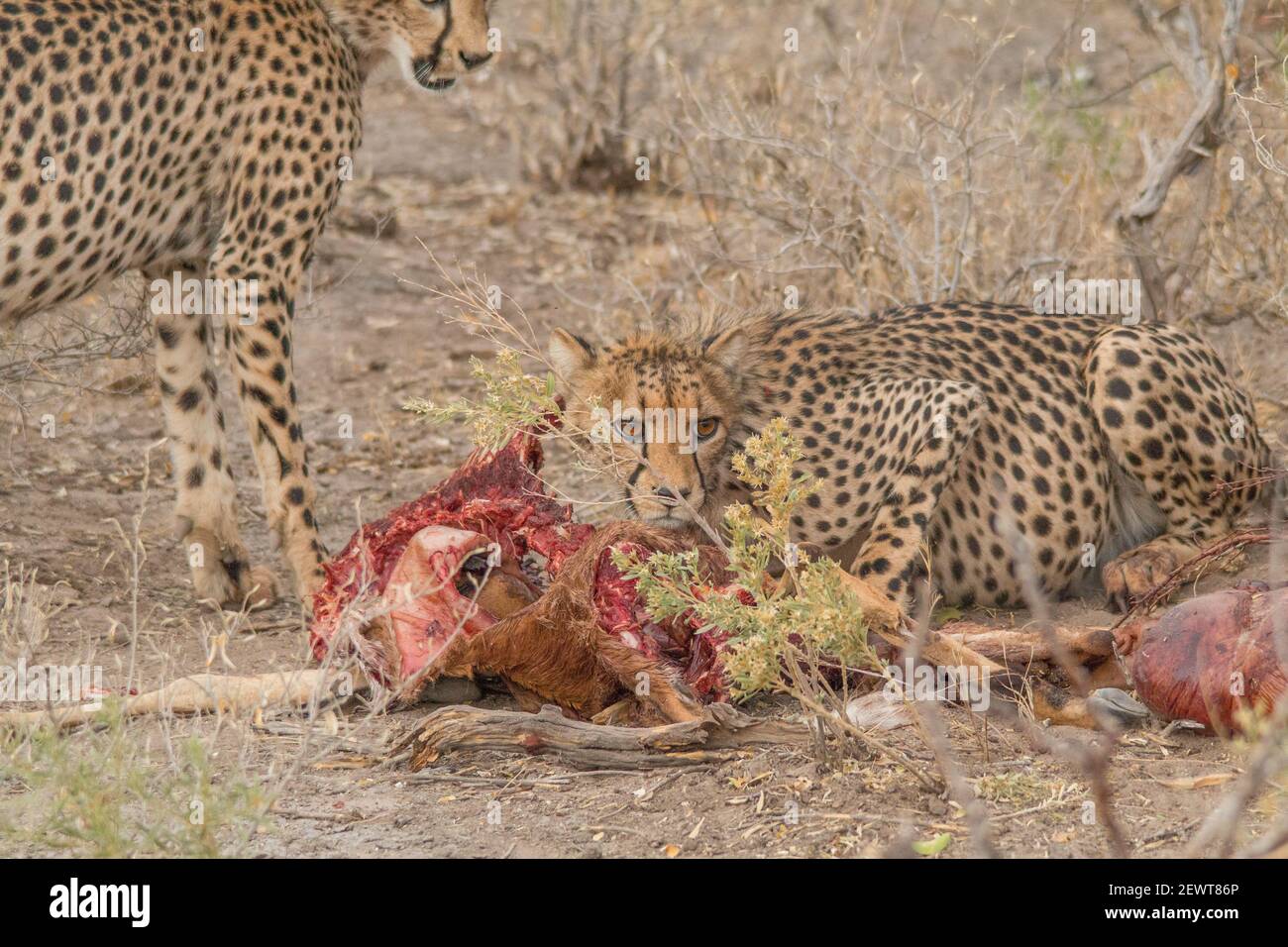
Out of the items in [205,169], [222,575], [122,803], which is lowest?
[222,575]

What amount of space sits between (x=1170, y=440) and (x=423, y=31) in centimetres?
282

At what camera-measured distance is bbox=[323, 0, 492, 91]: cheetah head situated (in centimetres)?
583

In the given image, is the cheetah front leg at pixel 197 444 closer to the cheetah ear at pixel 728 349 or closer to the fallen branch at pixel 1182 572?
the cheetah ear at pixel 728 349

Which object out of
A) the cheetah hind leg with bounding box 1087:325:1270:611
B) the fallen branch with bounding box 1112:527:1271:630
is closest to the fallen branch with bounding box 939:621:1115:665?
the fallen branch with bounding box 1112:527:1271:630

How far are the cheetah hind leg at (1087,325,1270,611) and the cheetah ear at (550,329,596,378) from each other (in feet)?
5.47

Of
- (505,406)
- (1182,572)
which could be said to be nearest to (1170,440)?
(1182,572)

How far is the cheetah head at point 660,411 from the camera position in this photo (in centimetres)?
460

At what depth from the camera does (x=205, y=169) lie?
5.64 metres

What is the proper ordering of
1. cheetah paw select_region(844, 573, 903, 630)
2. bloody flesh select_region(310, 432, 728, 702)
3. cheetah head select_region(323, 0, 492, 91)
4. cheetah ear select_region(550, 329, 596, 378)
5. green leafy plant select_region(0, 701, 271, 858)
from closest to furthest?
green leafy plant select_region(0, 701, 271, 858) < cheetah paw select_region(844, 573, 903, 630) < bloody flesh select_region(310, 432, 728, 702) < cheetah ear select_region(550, 329, 596, 378) < cheetah head select_region(323, 0, 492, 91)

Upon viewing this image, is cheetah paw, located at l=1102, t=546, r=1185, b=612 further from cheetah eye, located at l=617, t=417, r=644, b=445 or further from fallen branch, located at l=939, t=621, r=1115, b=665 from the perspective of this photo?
cheetah eye, located at l=617, t=417, r=644, b=445

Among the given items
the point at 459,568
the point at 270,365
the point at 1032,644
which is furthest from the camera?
the point at 270,365

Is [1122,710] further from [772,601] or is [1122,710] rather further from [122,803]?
[122,803]

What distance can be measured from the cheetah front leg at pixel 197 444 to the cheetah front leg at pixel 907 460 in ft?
7.09

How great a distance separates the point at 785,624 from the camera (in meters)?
3.86
